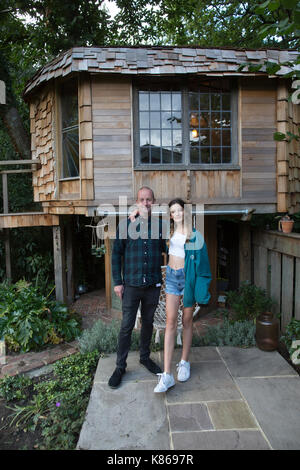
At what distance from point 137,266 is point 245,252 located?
11.0ft

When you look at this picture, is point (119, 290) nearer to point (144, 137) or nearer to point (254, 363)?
point (254, 363)

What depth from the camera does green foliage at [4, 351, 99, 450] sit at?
8.70 feet

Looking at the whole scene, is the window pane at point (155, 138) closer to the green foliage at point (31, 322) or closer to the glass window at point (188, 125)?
the glass window at point (188, 125)

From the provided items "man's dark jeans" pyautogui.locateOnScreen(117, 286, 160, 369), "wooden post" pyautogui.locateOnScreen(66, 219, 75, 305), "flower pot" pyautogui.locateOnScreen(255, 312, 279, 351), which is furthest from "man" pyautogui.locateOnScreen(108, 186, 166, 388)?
"wooden post" pyautogui.locateOnScreen(66, 219, 75, 305)

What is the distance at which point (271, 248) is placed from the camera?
16.3 feet

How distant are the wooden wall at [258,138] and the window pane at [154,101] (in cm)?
123

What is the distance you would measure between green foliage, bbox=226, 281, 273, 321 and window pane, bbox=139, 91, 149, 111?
3207mm

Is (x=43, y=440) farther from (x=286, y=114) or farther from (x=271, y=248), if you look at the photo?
(x=286, y=114)

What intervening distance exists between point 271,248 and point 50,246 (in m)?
Answer: 4.90

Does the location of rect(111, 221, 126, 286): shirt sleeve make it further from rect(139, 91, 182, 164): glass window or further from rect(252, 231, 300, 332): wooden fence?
rect(252, 231, 300, 332): wooden fence

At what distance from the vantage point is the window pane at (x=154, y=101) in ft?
16.3

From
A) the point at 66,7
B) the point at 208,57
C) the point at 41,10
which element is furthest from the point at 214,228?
the point at 41,10

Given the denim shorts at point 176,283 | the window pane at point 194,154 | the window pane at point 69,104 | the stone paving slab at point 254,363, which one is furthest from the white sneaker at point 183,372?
the window pane at point 69,104

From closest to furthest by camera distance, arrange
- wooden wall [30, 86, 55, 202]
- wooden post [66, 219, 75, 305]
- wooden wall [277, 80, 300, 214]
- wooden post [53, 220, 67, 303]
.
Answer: wooden wall [277, 80, 300, 214] → wooden wall [30, 86, 55, 202] → wooden post [53, 220, 67, 303] → wooden post [66, 219, 75, 305]
